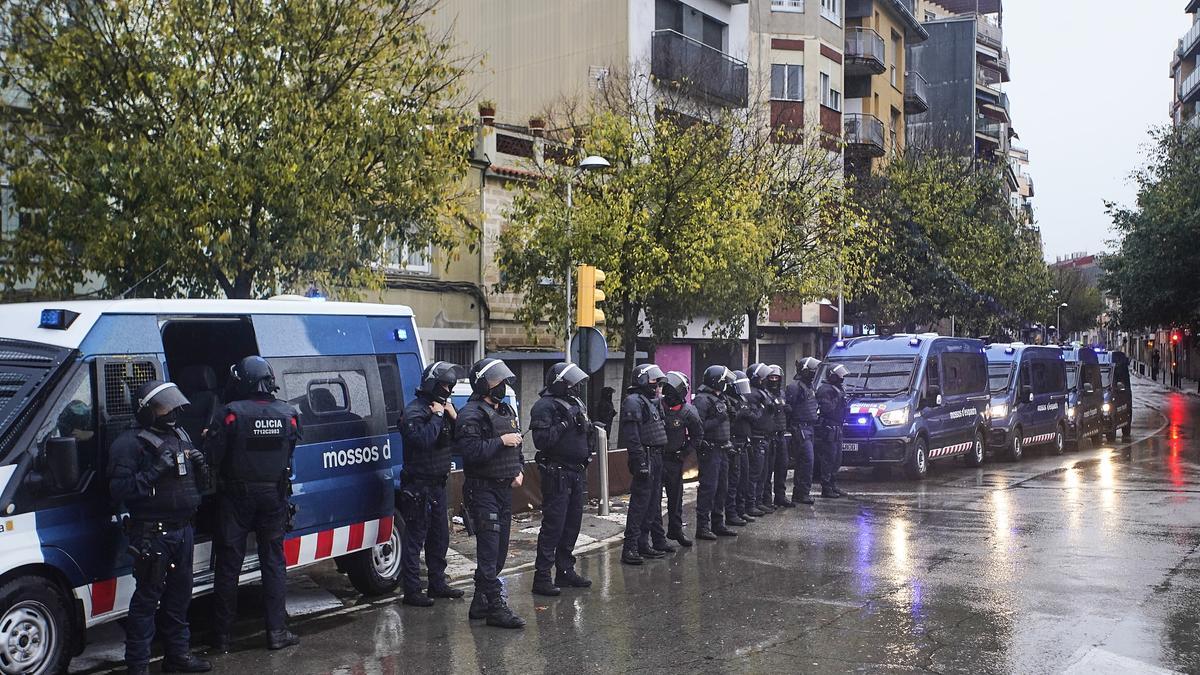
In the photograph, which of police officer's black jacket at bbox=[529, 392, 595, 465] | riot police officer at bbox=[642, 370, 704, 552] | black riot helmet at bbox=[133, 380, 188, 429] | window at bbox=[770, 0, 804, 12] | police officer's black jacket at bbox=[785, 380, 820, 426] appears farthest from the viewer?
window at bbox=[770, 0, 804, 12]

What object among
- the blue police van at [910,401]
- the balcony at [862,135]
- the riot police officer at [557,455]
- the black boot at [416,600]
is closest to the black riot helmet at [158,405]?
the black boot at [416,600]

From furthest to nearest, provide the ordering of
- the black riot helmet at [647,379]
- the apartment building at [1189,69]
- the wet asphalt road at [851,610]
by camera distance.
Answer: the apartment building at [1189,69] < the black riot helmet at [647,379] < the wet asphalt road at [851,610]

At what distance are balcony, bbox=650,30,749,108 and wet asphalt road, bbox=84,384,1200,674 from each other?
17041 millimetres

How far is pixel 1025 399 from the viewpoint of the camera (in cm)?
2342

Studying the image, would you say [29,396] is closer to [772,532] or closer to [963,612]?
[963,612]

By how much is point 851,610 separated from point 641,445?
2779 mm

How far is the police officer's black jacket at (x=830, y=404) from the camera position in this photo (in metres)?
16.2

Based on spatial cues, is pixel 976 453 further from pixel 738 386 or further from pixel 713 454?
pixel 713 454

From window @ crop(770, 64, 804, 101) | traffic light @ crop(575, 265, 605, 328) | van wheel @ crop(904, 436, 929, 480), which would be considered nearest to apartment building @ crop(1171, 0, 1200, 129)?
window @ crop(770, 64, 804, 101)

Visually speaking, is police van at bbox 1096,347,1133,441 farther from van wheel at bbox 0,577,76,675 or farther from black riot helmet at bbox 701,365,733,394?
van wheel at bbox 0,577,76,675

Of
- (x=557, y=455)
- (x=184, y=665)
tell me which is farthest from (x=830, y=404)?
(x=184, y=665)

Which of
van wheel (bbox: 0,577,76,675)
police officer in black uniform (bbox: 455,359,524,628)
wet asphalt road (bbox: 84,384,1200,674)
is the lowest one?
wet asphalt road (bbox: 84,384,1200,674)

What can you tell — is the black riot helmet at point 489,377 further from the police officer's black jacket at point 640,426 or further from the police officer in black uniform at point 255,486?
the police officer's black jacket at point 640,426

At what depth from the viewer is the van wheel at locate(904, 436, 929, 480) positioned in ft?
61.6
